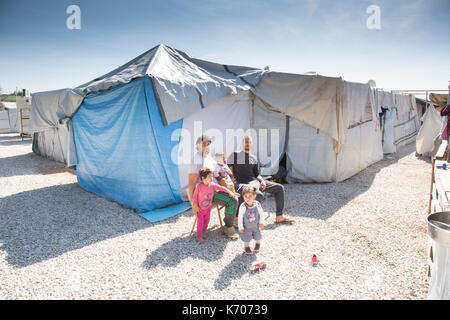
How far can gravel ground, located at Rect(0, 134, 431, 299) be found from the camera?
111 inches

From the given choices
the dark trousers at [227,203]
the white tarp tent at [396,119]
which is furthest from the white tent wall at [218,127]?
the white tarp tent at [396,119]

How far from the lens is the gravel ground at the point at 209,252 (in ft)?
9.21

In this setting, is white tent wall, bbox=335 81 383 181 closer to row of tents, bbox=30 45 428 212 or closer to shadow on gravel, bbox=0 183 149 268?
row of tents, bbox=30 45 428 212

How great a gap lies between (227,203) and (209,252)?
756mm

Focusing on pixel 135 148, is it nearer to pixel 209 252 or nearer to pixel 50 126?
pixel 209 252

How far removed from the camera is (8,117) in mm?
22625

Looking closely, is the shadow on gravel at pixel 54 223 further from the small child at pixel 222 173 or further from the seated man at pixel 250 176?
the seated man at pixel 250 176

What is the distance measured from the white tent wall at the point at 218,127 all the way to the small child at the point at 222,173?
3.73ft
